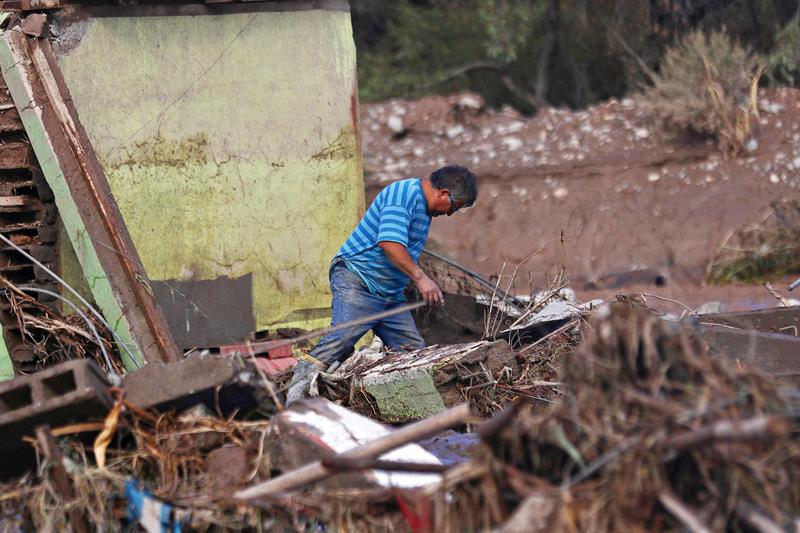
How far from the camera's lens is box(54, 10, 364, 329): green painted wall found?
26.5 ft

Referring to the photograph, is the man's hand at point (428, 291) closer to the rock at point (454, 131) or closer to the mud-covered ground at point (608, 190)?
the mud-covered ground at point (608, 190)

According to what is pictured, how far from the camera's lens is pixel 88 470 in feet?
13.4

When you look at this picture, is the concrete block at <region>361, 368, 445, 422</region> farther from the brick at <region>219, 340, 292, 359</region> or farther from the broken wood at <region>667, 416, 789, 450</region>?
the broken wood at <region>667, 416, 789, 450</region>

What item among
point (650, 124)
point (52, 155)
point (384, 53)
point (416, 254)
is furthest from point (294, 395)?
point (384, 53)

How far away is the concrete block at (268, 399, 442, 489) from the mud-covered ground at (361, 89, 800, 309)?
6791 millimetres

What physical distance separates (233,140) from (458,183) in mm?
2597

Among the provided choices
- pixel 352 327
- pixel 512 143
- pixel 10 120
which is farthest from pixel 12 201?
pixel 512 143

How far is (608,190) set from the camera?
13.5 m

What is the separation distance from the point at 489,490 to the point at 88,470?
5.43 ft

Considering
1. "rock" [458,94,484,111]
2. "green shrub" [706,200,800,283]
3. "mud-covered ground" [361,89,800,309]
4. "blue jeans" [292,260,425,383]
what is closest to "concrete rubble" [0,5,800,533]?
"blue jeans" [292,260,425,383]

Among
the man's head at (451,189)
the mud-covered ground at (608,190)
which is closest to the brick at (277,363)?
the man's head at (451,189)

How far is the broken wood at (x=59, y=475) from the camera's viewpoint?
4016 millimetres

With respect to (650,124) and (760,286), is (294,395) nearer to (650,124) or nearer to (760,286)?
(760,286)

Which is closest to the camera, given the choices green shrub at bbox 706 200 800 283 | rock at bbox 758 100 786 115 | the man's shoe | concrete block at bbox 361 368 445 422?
the man's shoe
